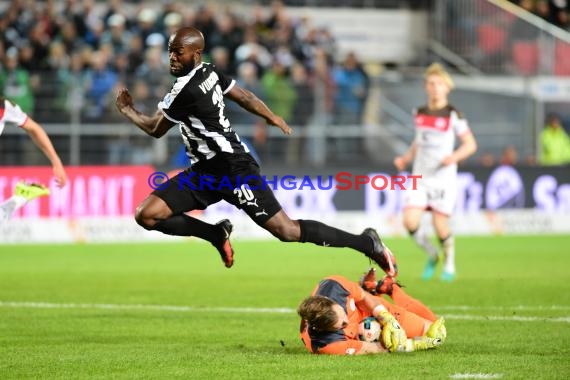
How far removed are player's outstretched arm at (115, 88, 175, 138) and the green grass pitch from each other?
184cm

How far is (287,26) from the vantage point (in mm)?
28062

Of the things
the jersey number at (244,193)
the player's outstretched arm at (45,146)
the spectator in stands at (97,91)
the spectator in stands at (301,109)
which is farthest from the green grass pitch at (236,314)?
the spectator in stands at (301,109)

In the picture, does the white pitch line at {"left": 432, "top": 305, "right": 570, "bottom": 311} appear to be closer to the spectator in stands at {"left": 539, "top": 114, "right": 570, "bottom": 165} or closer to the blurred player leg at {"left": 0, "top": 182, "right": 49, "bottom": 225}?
the blurred player leg at {"left": 0, "top": 182, "right": 49, "bottom": 225}

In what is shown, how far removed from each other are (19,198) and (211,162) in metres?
3.10

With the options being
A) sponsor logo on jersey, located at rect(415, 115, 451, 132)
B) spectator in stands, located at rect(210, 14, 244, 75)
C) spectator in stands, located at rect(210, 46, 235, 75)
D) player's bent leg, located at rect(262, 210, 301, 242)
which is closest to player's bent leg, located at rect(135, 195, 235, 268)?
player's bent leg, located at rect(262, 210, 301, 242)

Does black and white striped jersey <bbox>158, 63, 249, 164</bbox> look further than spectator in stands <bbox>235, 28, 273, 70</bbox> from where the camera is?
No

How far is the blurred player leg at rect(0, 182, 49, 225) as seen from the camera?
40.0 ft

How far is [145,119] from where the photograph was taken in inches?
408

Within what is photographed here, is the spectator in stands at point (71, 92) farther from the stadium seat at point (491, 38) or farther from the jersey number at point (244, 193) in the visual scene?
the jersey number at point (244, 193)

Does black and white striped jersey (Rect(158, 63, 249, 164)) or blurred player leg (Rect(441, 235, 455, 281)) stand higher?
black and white striped jersey (Rect(158, 63, 249, 164))

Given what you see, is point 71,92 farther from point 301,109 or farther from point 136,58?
point 301,109

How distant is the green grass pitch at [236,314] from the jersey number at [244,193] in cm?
125

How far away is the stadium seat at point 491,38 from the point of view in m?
28.3

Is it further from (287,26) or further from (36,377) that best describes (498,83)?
(36,377)
